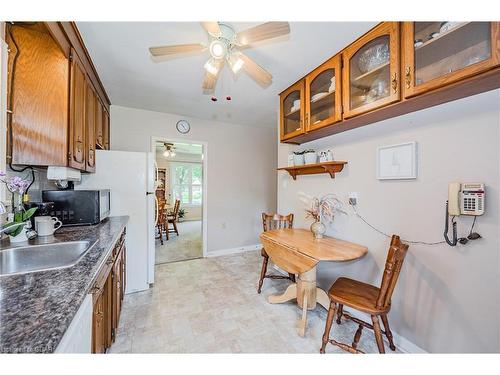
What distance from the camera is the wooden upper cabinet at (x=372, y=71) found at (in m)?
1.41

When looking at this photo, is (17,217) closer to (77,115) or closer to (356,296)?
(77,115)

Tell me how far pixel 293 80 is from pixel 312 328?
97.7 inches

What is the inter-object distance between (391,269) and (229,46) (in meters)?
1.88

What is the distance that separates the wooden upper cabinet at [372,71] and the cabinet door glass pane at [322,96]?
16 centimetres

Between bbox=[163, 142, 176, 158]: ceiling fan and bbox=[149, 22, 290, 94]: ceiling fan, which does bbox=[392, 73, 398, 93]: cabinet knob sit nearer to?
bbox=[149, 22, 290, 94]: ceiling fan

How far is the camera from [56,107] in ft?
4.78

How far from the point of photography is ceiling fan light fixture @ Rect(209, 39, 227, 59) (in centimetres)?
150

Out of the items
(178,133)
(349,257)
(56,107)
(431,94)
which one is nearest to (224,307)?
(349,257)

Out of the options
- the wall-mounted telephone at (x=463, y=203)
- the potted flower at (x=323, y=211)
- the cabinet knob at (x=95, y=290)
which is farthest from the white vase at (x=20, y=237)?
the wall-mounted telephone at (x=463, y=203)

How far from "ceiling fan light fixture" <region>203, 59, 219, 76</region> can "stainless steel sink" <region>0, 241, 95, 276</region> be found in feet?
4.92

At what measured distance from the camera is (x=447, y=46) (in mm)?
1198

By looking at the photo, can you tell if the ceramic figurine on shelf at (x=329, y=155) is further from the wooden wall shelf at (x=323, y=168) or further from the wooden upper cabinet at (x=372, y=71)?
the wooden upper cabinet at (x=372, y=71)

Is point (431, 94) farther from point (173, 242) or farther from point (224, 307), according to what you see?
point (173, 242)
